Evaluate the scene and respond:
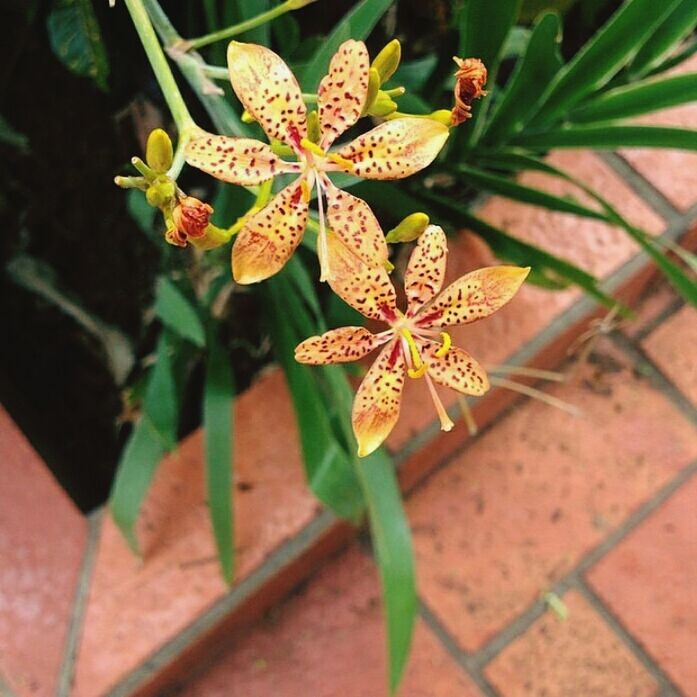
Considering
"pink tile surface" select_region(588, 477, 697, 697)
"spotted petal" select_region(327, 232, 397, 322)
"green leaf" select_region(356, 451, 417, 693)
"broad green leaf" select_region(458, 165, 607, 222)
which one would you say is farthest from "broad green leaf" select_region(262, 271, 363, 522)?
"pink tile surface" select_region(588, 477, 697, 697)

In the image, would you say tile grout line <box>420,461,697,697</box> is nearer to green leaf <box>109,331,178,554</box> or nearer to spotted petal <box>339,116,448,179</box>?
green leaf <box>109,331,178,554</box>

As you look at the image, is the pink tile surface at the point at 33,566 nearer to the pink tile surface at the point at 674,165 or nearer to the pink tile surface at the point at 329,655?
the pink tile surface at the point at 329,655

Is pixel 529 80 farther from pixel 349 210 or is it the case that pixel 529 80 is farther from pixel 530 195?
pixel 349 210

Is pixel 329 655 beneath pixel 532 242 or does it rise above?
beneath

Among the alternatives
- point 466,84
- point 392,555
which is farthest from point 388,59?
point 392,555

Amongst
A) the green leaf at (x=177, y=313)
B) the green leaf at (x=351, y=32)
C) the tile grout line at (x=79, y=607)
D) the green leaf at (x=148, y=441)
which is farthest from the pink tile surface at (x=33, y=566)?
the green leaf at (x=351, y=32)
